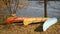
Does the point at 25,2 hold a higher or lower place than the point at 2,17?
higher

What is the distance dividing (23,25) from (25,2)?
887 millimetres

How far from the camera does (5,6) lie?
5.38 metres

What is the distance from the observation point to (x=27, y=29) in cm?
466

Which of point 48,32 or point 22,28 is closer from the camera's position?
point 48,32

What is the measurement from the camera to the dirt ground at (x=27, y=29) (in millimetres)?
4422

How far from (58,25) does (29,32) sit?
104cm

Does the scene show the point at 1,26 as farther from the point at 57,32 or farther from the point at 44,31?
the point at 57,32

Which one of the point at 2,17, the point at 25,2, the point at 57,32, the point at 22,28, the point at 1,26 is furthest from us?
the point at 2,17

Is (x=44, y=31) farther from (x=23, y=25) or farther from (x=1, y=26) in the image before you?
(x=1, y=26)

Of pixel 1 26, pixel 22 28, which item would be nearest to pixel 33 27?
pixel 22 28

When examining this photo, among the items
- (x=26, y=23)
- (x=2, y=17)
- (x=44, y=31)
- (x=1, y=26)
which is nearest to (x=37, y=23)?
(x=26, y=23)

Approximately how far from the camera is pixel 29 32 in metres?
4.41

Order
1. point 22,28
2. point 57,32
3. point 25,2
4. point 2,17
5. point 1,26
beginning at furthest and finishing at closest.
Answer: point 2,17
point 25,2
point 1,26
point 22,28
point 57,32

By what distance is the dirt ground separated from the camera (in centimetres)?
442
